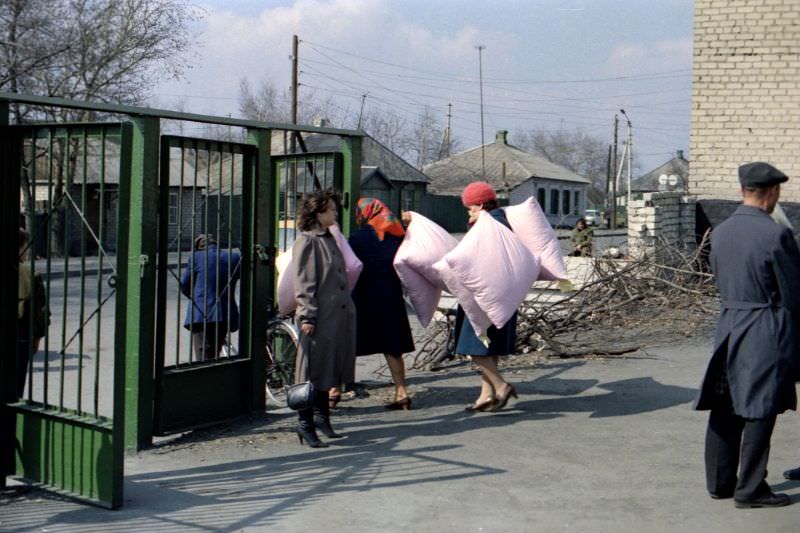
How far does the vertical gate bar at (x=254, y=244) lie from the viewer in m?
8.20

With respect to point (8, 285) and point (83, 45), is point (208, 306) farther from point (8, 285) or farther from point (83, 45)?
point (83, 45)

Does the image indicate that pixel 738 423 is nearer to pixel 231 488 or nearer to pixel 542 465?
pixel 542 465

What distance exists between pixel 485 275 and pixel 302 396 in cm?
187

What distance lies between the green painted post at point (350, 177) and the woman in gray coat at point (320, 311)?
1742 millimetres

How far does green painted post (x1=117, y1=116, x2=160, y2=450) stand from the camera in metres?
7.02

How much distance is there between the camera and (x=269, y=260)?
27.4ft

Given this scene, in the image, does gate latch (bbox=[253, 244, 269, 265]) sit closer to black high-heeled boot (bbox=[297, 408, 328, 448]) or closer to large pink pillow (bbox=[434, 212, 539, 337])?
large pink pillow (bbox=[434, 212, 539, 337])

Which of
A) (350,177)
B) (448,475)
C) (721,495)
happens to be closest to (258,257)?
(350,177)

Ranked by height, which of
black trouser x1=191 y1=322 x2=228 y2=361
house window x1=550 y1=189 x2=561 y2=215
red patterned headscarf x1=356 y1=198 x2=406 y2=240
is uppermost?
house window x1=550 y1=189 x2=561 y2=215

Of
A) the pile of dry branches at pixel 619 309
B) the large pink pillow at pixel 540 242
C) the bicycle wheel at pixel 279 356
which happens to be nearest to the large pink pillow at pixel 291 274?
the bicycle wheel at pixel 279 356

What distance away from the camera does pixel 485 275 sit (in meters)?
8.21

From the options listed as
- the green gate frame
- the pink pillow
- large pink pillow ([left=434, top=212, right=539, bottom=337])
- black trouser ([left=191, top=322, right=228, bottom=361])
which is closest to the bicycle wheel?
black trouser ([left=191, top=322, right=228, bottom=361])

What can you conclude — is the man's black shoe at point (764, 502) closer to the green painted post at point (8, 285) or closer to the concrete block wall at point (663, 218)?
the green painted post at point (8, 285)

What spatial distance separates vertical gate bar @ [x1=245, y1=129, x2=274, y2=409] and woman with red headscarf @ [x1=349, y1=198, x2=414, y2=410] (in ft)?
2.31
